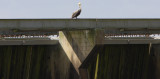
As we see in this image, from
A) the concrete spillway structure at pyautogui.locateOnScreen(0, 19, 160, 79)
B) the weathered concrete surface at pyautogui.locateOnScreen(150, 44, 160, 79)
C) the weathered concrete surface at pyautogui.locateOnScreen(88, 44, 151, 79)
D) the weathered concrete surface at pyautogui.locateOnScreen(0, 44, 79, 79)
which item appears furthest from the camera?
the weathered concrete surface at pyautogui.locateOnScreen(150, 44, 160, 79)

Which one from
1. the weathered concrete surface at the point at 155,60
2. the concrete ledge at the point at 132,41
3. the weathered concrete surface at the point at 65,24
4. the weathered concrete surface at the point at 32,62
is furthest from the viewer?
the weathered concrete surface at the point at 155,60

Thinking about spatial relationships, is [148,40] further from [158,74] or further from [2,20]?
[2,20]

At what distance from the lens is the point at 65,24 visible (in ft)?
120

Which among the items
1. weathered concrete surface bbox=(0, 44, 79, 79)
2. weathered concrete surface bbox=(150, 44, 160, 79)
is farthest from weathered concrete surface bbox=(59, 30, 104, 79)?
weathered concrete surface bbox=(150, 44, 160, 79)

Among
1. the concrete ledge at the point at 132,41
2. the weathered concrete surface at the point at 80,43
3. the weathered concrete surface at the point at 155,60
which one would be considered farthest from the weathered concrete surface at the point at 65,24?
the weathered concrete surface at the point at 155,60

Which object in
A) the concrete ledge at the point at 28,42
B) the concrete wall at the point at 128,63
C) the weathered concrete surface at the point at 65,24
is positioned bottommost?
the concrete wall at the point at 128,63

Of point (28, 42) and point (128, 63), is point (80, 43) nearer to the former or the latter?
point (28, 42)

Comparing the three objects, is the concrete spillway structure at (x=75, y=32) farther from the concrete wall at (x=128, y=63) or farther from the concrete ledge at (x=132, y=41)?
the concrete wall at (x=128, y=63)

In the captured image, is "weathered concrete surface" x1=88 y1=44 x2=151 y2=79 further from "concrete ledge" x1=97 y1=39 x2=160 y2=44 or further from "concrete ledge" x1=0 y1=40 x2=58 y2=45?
"concrete ledge" x1=0 y1=40 x2=58 y2=45

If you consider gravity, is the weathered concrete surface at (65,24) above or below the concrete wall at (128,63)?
above

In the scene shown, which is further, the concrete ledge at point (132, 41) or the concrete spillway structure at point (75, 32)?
the concrete ledge at point (132, 41)

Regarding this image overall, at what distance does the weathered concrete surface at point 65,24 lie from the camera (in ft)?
118

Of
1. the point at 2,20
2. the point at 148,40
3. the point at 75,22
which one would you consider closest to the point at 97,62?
the point at 148,40

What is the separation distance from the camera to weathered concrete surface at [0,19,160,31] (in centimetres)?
3584
